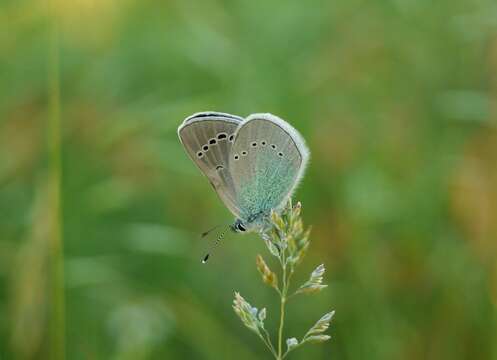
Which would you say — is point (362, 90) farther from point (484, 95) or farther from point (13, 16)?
point (13, 16)

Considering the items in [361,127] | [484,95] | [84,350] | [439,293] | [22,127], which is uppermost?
[22,127]

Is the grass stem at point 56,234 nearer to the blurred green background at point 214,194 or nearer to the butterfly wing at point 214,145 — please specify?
the blurred green background at point 214,194

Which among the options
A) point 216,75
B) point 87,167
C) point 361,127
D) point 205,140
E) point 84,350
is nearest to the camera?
point 205,140

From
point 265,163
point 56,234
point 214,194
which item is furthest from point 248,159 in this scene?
point 214,194

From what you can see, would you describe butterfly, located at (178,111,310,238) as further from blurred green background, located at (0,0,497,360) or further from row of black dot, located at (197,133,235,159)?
blurred green background, located at (0,0,497,360)

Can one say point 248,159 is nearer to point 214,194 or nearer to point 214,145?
point 214,145

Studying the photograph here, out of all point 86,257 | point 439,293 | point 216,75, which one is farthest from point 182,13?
point 439,293
